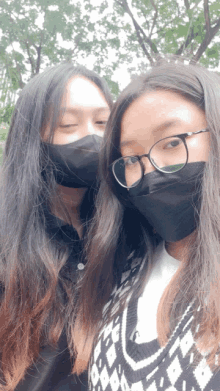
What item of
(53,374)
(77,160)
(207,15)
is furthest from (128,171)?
(207,15)

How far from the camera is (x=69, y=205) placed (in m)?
2.01

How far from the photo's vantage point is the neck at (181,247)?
1.27 m

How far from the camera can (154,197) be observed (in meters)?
1.31

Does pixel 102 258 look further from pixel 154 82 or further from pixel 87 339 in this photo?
pixel 154 82

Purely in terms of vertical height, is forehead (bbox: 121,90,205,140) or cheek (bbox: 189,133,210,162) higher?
forehead (bbox: 121,90,205,140)

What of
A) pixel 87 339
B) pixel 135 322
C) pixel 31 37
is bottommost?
pixel 87 339

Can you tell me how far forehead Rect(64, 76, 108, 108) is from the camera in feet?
6.15

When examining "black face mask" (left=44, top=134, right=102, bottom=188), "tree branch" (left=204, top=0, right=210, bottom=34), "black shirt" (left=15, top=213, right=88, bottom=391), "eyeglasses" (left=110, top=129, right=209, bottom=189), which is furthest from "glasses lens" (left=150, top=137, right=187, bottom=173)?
"tree branch" (left=204, top=0, right=210, bottom=34)

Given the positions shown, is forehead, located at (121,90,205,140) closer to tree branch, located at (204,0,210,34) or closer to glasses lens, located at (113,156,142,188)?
glasses lens, located at (113,156,142,188)

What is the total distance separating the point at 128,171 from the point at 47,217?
629mm

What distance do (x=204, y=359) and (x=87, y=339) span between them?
58 cm

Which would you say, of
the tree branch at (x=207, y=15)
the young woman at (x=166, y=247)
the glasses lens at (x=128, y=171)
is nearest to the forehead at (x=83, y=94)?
the young woman at (x=166, y=247)

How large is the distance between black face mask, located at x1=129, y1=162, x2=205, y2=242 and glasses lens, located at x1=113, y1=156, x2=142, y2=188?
4cm

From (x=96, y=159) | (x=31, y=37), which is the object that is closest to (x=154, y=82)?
(x=96, y=159)
